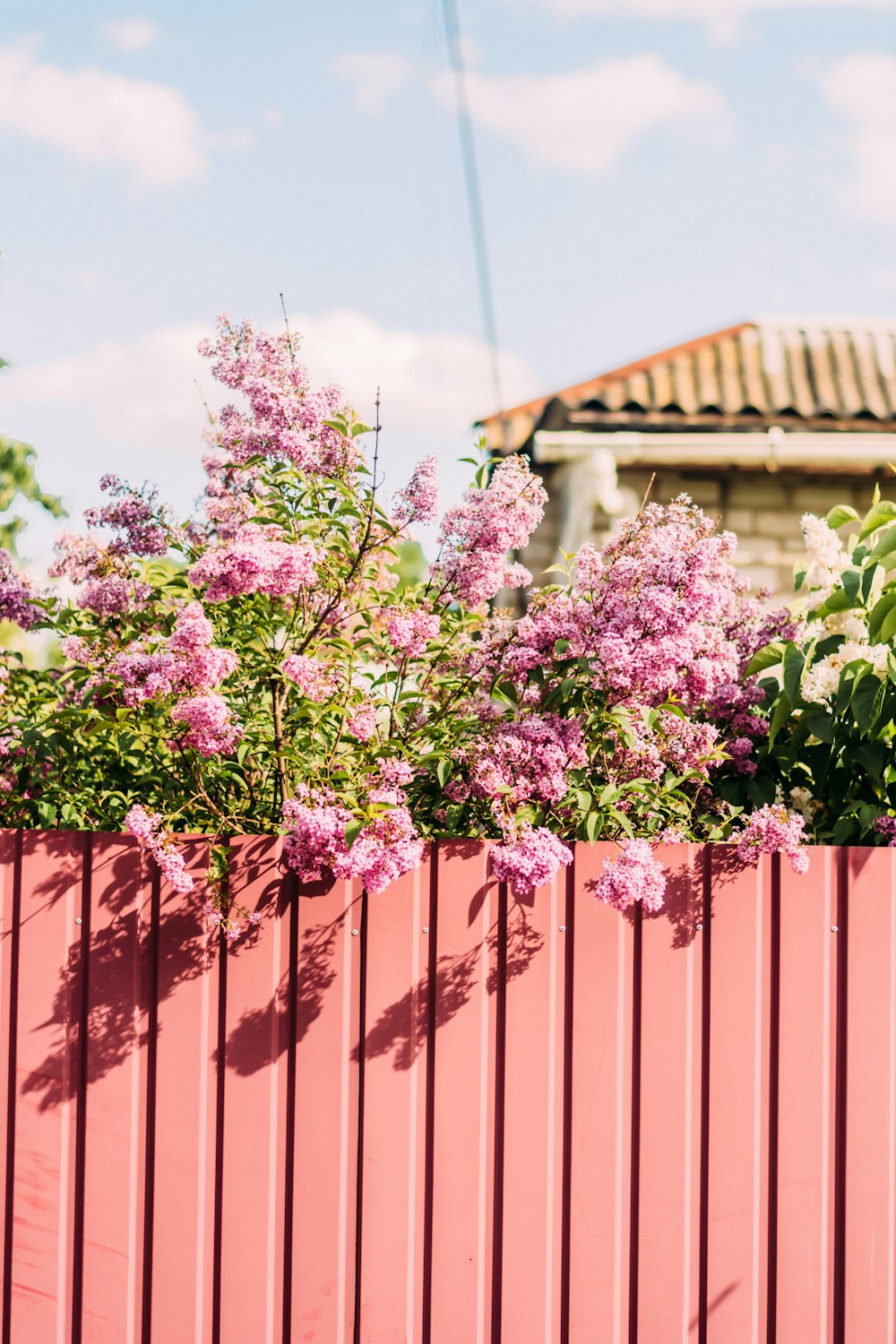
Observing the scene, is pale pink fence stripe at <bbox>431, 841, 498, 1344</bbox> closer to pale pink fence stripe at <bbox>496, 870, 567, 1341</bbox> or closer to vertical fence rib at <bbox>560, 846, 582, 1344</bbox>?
pale pink fence stripe at <bbox>496, 870, 567, 1341</bbox>

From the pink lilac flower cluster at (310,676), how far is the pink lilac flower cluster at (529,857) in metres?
0.52

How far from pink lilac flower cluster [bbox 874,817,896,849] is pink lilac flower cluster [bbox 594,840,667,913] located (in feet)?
2.43

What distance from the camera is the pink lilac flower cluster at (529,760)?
2561 mm

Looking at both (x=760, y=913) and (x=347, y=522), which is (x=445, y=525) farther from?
(x=760, y=913)

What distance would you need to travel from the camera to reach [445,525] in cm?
273

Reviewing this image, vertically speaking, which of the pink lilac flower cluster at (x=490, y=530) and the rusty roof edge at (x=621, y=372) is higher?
→ the rusty roof edge at (x=621, y=372)

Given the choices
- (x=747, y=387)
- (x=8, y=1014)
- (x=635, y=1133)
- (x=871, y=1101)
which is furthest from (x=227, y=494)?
(x=747, y=387)

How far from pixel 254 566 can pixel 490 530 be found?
1.99 ft

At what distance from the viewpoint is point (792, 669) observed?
296cm

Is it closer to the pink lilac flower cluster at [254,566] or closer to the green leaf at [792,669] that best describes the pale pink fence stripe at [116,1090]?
the pink lilac flower cluster at [254,566]

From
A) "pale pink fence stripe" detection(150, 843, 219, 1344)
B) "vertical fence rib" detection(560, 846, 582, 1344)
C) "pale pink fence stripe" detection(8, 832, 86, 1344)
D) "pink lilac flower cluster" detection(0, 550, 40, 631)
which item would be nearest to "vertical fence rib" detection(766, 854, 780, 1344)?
"vertical fence rib" detection(560, 846, 582, 1344)

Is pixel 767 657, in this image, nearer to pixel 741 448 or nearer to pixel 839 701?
pixel 839 701

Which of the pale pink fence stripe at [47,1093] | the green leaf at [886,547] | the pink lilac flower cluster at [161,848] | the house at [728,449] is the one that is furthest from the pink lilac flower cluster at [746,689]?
the house at [728,449]

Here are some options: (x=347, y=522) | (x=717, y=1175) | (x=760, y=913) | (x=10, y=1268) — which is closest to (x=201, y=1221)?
(x=10, y=1268)
